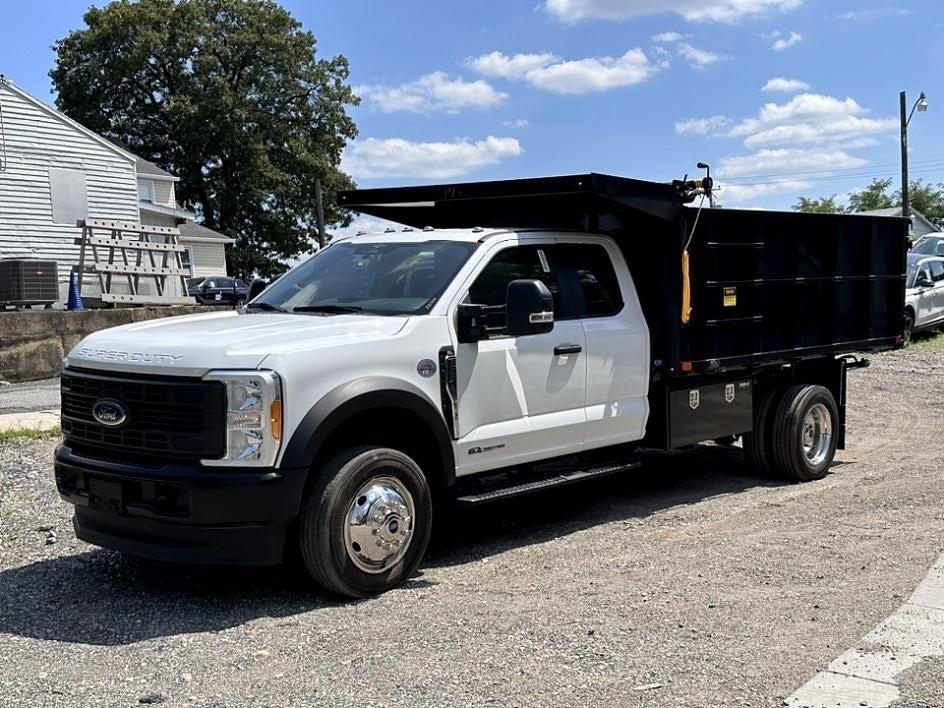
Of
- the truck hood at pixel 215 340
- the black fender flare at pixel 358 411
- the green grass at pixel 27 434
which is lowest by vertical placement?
the green grass at pixel 27 434

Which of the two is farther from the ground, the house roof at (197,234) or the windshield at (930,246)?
the house roof at (197,234)

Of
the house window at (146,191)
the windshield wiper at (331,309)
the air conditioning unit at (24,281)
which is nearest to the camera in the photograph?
the windshield wiper at (331,309)

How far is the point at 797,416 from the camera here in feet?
28.0

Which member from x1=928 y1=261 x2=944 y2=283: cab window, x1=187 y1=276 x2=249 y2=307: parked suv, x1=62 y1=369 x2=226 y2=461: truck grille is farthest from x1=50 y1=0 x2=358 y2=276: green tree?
x1=62 y1=369 x2=226 y2=461: truck grille

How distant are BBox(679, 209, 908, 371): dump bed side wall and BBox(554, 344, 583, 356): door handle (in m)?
1.06

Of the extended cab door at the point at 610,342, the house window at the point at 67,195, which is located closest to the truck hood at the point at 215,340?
the extended cab door at the point at 610,342

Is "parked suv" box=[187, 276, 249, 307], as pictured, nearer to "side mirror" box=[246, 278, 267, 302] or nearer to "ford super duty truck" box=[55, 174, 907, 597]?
"side mirror" box=[246, 278, 267, 302]

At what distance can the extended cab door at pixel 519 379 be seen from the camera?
Answer: 6008 mm

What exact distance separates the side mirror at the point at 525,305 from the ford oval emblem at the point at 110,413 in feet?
7.30

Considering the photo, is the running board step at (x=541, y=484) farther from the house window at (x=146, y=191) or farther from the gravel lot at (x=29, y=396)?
the house window at (x=146, y=191)

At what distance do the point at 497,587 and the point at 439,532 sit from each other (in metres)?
1.43

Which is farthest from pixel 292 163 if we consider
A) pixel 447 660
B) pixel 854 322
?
pixel 447 660

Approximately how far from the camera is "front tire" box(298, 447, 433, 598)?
5.18 m

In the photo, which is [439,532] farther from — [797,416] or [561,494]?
[797,416]
